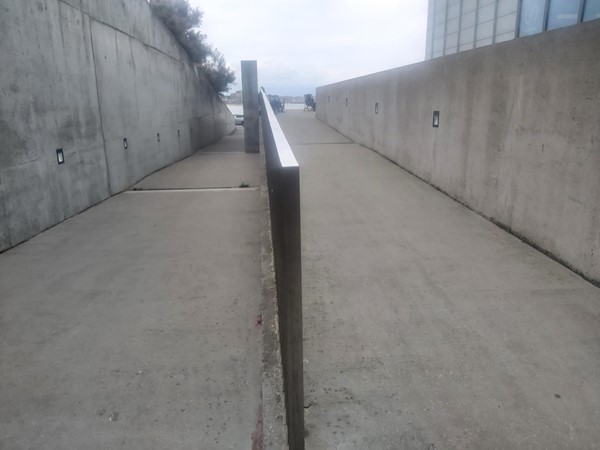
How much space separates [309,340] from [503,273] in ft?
7.87

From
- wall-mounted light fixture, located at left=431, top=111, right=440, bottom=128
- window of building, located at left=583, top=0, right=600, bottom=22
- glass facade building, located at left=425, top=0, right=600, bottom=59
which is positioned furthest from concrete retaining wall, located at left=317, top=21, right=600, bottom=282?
window of building, located at left=583, top=0, right=600, bottom=22

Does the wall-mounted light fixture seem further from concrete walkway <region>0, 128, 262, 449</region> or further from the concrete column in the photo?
the concrete column

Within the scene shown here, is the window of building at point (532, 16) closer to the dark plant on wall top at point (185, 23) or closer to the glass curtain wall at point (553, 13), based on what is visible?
the glass curtain wall at point (553, 13)

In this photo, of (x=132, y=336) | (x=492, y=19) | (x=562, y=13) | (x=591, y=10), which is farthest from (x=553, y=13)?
(x=132, y=336)

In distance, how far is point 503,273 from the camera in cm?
489

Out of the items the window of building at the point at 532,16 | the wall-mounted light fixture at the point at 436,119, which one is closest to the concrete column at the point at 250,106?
the window of building at the point at 532,16

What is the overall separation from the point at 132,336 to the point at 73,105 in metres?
5.39

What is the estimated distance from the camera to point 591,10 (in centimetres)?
1086

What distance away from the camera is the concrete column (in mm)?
17859

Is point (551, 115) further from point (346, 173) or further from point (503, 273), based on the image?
point (346, 173)

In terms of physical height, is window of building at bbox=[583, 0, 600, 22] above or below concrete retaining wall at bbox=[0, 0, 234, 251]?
above

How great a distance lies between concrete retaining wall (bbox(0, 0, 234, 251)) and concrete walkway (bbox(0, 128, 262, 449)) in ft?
2.39

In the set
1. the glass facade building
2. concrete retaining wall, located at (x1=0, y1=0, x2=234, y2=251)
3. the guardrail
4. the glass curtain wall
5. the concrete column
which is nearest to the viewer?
the guardrail

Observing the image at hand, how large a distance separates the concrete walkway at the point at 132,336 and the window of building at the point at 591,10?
952 cm
